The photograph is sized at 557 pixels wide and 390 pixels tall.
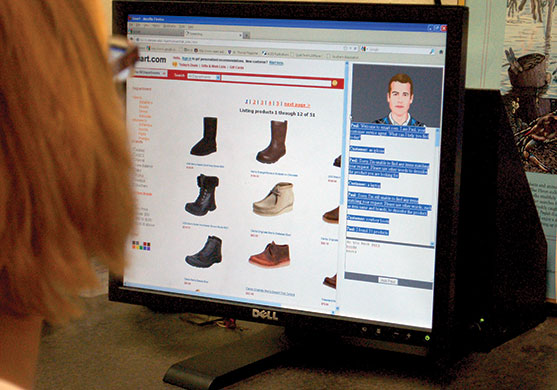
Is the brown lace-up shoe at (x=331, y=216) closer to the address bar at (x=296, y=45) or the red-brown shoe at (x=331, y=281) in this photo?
the red-brown shoe at (x=331, y=281)

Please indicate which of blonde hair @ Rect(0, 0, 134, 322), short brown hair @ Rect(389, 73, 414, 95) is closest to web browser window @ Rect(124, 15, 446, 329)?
short brown hair @ Rect(389, 73, 414, 95)

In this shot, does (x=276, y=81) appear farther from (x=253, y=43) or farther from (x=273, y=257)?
(x=273, y=257)

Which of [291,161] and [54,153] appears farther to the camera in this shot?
[291,161]

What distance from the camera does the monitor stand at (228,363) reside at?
86cm

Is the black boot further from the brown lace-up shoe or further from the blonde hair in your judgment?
the blonde hair

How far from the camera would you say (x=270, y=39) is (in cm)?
85

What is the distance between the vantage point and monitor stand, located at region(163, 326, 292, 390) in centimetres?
86

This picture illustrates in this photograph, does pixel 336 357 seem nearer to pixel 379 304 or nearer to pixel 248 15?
pixel 379 304

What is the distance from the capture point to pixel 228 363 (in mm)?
897

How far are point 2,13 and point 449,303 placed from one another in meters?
0.58

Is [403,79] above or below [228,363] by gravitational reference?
above

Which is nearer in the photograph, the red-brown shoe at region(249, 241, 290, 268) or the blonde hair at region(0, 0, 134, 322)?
the blonde hair at region(0, 0, 134, 322)

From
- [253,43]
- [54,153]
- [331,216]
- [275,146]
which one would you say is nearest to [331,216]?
[331,216]

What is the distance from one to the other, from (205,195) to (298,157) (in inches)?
5.2
